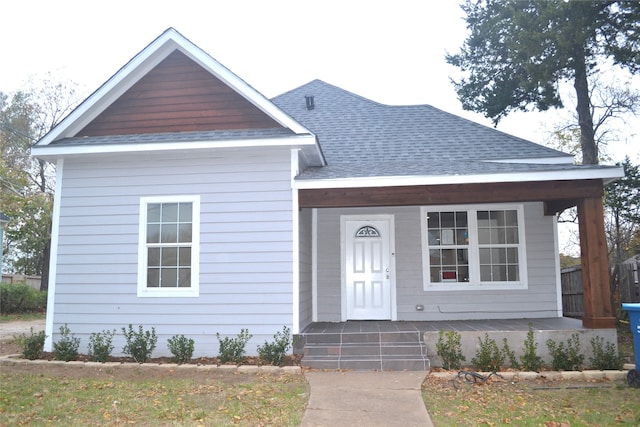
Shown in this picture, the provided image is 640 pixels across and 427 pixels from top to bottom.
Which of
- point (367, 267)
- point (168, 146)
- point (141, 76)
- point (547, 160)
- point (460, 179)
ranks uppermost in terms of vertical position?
point (141, 76)

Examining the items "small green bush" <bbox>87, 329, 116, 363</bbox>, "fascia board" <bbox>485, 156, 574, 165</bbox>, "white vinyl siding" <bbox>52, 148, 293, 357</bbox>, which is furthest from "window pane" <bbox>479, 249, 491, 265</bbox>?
"small green bush" <bbox>87, 329, 116, 363</bbox>

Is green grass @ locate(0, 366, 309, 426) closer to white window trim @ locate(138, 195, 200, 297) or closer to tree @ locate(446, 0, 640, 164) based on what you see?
white window trim @ locate(138, 195, 200, 297)

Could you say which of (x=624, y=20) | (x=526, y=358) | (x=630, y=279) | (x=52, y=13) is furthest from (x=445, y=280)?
(x=52, y=13)

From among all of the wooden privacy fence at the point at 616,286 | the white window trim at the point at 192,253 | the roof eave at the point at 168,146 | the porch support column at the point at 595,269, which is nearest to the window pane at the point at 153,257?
the white window trim at the point at 192,253

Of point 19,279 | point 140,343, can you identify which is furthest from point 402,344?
point 19,279

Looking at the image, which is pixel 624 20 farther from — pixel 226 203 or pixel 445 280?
pixel 226 203

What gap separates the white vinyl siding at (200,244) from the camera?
27.1 feet

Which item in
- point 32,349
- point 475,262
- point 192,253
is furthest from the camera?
point 475,262

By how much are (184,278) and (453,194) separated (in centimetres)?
470

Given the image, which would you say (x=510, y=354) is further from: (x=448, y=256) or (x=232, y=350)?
(x=232, y=350)

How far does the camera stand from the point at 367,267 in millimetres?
10375

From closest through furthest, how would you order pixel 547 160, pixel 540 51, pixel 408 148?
1. pixel 547 160
2. pixel 408 148
3. pixel 540 51

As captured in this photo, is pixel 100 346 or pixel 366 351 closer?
pixel 366 351

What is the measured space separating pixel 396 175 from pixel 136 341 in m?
4.96
